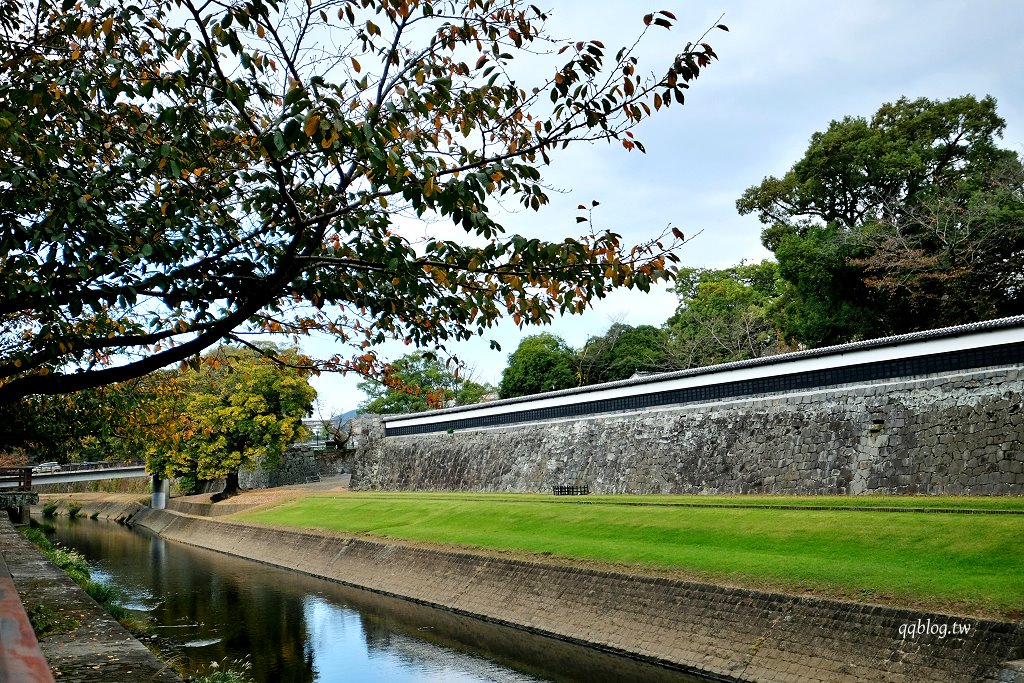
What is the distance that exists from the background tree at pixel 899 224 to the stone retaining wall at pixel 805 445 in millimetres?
11408

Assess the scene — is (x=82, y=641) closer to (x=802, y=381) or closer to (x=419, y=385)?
(x=802, y=381)

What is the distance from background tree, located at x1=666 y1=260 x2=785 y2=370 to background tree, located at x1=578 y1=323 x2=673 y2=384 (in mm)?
1041

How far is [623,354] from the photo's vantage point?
50750mm

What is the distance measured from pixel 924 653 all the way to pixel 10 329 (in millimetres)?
12104

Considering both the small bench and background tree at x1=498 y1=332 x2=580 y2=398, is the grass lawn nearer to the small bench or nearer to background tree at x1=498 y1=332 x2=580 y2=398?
the small bench

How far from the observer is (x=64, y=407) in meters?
18.1

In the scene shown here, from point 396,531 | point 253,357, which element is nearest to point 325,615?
point 396,531

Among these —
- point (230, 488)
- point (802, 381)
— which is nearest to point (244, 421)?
point (230, 488)

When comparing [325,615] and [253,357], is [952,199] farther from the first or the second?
[253,357]

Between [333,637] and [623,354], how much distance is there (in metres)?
36.4

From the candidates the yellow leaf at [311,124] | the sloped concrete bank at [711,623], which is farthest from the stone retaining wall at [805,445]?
the yellow leaf at [311,124]

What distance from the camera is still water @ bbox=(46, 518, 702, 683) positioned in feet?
42.6

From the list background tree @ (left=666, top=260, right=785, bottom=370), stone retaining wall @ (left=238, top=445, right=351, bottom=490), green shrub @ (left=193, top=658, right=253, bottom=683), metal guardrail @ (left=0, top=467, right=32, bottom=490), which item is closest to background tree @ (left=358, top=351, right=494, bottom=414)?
stone retaining wall @ (left=238, top=445, right=351, bottom=490)

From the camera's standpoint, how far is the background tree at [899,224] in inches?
1109
